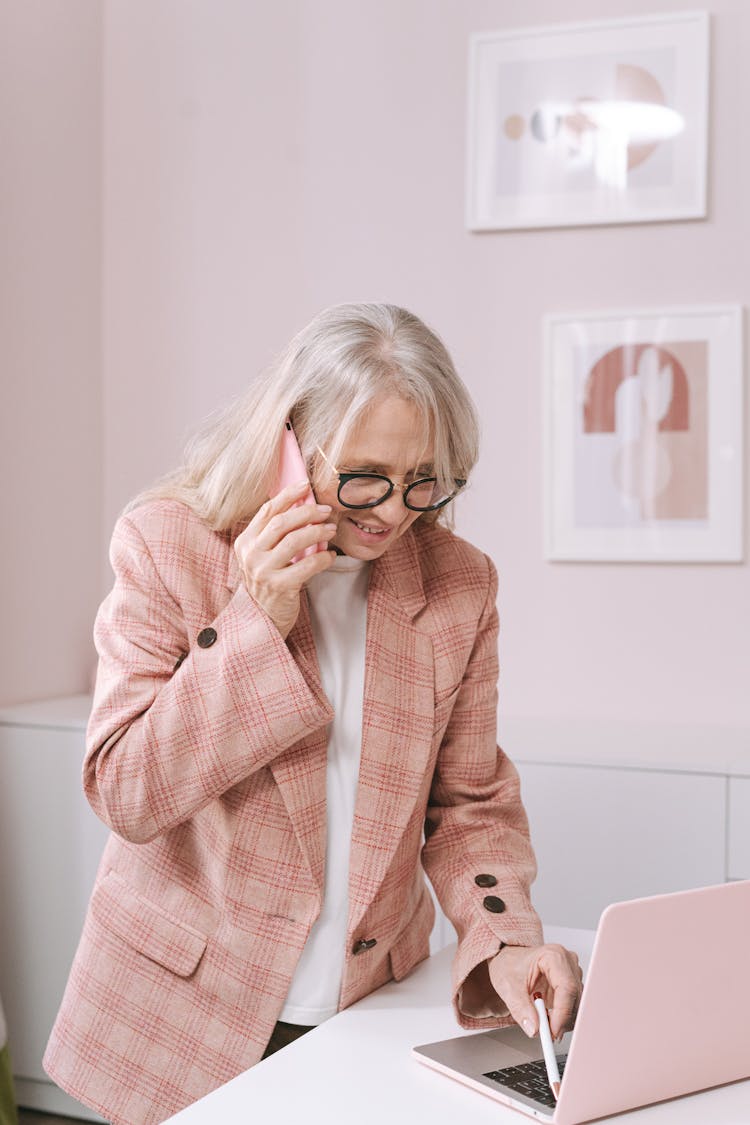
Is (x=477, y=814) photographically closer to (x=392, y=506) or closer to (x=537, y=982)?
(x=537, y=982)

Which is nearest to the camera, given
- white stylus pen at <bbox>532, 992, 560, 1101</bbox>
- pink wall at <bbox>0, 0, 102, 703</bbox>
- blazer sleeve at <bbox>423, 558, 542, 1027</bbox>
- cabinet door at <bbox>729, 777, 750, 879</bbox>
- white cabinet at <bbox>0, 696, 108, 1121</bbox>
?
white stylus pen at <bbox>532, 992, 560, 1101</bbox>

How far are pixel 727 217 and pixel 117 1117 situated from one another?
222cm

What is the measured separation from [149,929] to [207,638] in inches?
14.4

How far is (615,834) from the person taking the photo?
2.49 meters

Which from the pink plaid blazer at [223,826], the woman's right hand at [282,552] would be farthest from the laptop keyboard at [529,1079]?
the woman's right hand at [282,552]

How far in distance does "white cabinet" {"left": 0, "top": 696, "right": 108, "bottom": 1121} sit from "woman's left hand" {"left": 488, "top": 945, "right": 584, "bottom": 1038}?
5.11 ft

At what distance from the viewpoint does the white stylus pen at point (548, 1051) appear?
1.19m

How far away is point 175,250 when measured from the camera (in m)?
3.30

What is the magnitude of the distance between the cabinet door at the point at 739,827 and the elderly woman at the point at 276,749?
0.92 metres

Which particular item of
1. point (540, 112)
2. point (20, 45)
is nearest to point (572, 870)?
point (540, 112)

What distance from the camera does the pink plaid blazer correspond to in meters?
1.39

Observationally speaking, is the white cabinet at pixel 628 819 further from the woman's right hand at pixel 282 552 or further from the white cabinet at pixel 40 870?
the woman's right hand at pixel 282 552

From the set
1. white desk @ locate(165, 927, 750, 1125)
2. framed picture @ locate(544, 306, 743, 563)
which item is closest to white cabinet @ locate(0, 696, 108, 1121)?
framed picture @ locate(544, 306, 743, 563)

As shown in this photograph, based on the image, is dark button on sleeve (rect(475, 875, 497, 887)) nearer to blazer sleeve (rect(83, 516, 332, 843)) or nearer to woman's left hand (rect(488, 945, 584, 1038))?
woman's left hand (rect(488, 945, 584, 1038))
